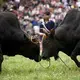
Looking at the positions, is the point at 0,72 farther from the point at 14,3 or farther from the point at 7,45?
the point at 14,3

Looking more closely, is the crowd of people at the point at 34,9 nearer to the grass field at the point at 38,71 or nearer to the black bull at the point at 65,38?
the grass field at the point at 38,71

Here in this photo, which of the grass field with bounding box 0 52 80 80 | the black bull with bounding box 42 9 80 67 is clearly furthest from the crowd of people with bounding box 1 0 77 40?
the black bull with bounding box 42 9 80 67

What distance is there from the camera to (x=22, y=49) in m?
10.9

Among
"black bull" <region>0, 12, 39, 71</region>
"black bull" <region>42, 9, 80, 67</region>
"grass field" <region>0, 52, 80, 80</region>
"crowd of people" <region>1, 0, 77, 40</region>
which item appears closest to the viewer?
"grass field" <region>0, 52, 80, 80</region>

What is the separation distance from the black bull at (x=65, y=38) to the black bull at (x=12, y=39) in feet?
1.09

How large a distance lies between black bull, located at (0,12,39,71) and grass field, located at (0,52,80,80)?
52 cm

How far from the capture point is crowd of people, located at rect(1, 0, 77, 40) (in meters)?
21.8

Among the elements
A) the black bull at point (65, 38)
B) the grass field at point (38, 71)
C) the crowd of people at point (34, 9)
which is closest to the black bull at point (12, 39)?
the black bull at point (65, 38)

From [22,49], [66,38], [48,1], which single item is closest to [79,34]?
[66,38]

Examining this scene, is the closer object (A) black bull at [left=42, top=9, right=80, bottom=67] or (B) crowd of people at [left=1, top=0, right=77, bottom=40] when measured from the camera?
(A) black bull at [left=42, top=9, right=80, bottom=67]

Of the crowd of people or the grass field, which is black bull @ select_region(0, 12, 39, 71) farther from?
the crowd of people

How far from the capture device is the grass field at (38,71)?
9.25 metres

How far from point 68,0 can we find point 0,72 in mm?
17885

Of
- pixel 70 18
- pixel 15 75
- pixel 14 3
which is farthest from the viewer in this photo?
pixel 14 3
